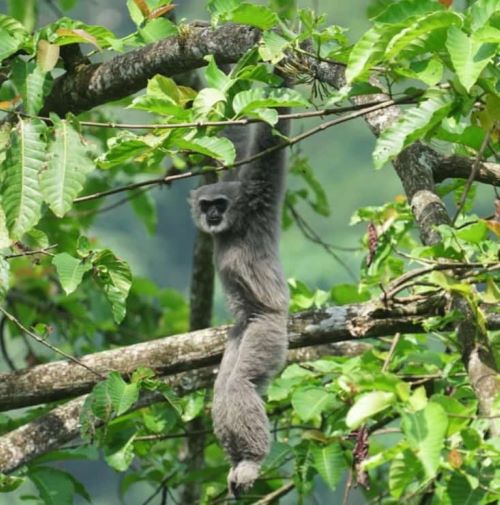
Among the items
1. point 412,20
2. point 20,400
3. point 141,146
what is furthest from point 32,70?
point 20,400

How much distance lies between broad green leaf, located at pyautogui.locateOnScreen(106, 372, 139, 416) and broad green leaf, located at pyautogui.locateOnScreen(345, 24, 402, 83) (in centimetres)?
200

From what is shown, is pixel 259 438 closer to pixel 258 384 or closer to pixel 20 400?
pixel 258 384

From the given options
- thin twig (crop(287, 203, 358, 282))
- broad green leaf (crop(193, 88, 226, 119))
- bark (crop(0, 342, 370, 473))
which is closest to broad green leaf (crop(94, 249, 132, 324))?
broad green leaf (crop(193, 88, 226, 119))

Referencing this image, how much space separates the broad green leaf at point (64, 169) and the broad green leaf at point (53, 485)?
2.32m

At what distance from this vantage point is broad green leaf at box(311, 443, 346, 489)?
532cm

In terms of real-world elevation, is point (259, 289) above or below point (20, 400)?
above

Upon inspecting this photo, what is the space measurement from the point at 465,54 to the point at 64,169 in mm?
1368

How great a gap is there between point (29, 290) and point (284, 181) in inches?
134

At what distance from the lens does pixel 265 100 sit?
12.0 feet

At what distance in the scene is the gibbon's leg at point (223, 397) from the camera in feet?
20.4

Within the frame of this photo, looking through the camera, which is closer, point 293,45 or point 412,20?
point 412,20

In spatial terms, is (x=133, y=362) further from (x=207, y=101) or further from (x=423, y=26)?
(x=423, y=26)

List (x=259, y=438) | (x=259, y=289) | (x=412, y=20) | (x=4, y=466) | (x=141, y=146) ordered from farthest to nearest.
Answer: (x=259, y=289) → (x=259, y=438) → (x=4, y=466) → (x=141, y=146) → (x=412, y=20)

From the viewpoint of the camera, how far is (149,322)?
30.9 feet
